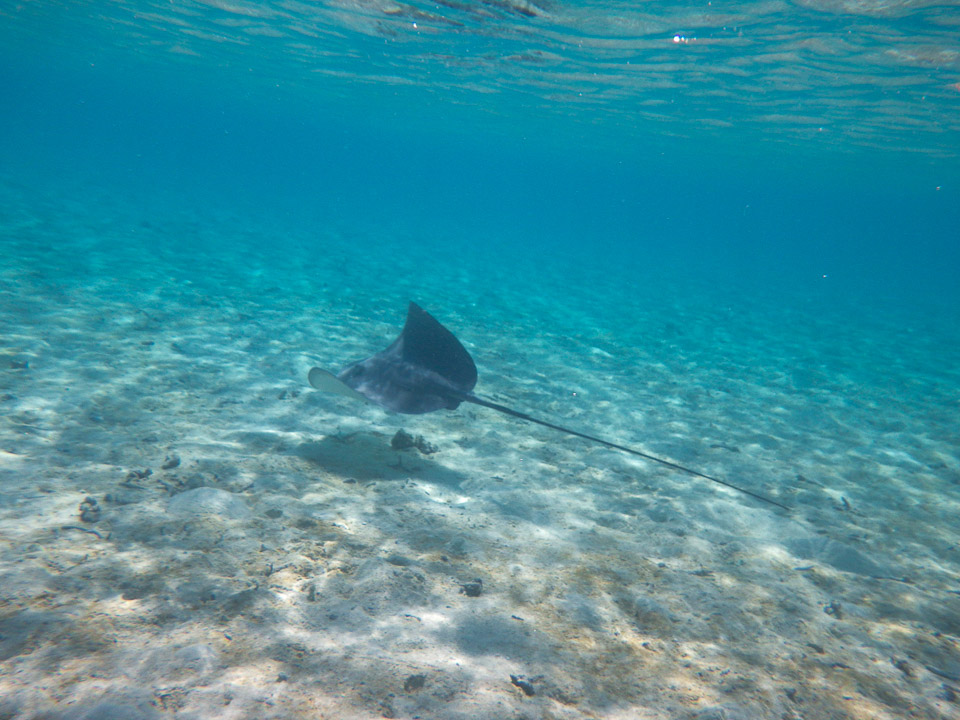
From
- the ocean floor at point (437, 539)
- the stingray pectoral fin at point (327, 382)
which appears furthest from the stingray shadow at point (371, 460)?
the stingray pectoral fin at point (327, 382)

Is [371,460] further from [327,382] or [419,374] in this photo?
[327,382]

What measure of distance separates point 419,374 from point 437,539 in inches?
79.0

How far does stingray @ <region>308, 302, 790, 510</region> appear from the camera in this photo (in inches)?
213

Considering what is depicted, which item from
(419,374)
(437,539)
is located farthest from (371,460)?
(437,539)

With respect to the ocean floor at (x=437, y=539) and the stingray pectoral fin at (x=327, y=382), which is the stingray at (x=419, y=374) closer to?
the stingray pectoral fin at (x=327, y=382)

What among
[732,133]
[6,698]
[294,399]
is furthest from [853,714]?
[732,133]

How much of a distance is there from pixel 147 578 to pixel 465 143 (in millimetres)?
67500

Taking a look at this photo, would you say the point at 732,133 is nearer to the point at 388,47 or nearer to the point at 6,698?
the point at 388,47

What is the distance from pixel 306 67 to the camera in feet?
106

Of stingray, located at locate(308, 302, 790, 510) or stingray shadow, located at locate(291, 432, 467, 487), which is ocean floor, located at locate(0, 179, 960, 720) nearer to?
stingray shadow, located at locate(291, 432, 467, 487)

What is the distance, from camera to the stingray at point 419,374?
542 centimetres

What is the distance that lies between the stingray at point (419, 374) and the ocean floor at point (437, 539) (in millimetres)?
776

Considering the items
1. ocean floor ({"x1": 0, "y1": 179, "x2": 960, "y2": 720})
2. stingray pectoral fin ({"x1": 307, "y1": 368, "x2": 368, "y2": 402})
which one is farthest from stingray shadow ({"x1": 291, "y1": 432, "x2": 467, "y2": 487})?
stingray pectoral fin ({"x1": 307, "y1": 368, "x2": 368, "y2": 402})

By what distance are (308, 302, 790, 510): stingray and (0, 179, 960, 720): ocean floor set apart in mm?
776
